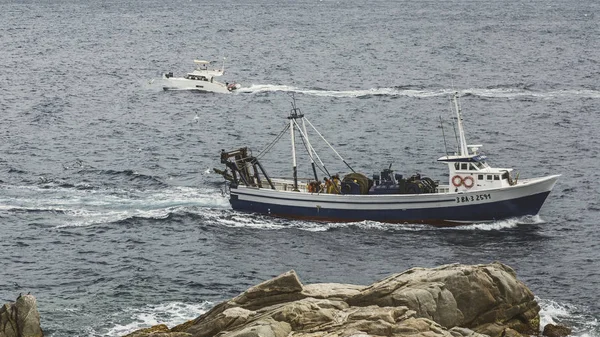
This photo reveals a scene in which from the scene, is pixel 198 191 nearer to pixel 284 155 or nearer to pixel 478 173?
pixel 284 155

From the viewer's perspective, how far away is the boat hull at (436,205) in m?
89.6

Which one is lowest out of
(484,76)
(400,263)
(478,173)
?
(400,263)

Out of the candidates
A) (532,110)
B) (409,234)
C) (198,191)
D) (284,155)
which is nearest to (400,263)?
(409,234)

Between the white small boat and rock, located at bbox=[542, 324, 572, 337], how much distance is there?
352ft

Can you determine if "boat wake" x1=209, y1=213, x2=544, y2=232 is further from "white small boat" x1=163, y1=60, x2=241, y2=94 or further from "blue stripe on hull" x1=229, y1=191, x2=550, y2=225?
"white small boat" x1=163, y1=60, x2=241, y2=94

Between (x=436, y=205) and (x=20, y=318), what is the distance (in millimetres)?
41388

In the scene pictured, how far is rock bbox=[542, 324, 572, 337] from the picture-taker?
60.0 meters

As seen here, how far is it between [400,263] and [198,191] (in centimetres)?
2801

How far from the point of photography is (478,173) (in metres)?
89.6

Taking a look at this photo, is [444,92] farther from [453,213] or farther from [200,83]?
[453,213]

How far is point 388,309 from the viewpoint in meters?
47.9

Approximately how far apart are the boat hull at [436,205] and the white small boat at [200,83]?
243 ft

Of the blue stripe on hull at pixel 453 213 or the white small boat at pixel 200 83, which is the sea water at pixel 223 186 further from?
the white small boat at pixel 200 83

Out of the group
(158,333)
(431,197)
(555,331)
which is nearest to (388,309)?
(158,333)
